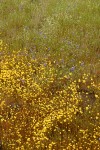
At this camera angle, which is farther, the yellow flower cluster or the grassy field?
the grassy field

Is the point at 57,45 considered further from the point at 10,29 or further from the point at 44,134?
the point at 44,134

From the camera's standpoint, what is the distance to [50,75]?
8930 millimetres

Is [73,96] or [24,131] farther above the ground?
[73,96]

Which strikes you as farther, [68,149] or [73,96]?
[73,96]

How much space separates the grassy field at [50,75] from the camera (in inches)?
277

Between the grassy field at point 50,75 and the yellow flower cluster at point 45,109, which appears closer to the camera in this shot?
the yellow flower cluster at point 45,109

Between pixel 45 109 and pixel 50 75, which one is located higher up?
pixel 50 75

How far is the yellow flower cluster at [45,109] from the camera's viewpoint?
6.83m

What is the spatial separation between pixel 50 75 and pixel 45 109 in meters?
1.58

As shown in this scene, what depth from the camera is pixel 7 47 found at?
1079cm

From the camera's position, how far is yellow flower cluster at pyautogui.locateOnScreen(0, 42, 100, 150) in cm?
683

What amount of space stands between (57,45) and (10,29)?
234cm

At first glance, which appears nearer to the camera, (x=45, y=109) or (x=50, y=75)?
(x=45, y=109)

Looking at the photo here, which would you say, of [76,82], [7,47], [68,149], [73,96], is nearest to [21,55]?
[7,47]
